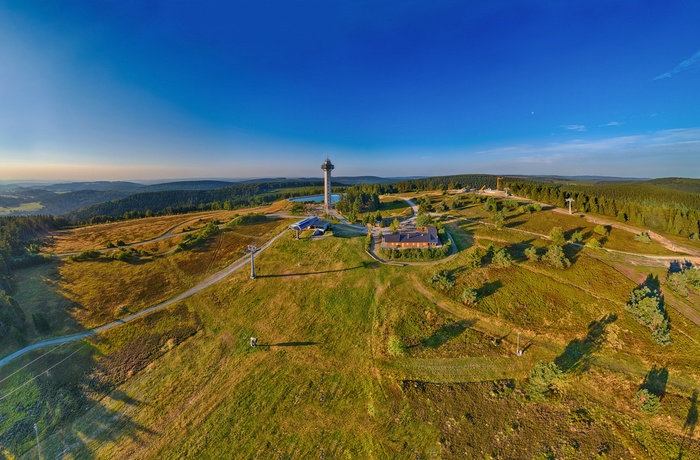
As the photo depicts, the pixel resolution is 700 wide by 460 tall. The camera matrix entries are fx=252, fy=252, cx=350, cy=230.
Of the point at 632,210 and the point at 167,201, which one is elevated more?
the point at 632,210

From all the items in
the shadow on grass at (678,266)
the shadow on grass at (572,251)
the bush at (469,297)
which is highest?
the shadow on grass at (572,251)

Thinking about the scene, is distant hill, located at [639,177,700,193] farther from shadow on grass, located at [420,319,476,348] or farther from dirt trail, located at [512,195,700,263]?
shadow on grass, located at [420,319,476,348]

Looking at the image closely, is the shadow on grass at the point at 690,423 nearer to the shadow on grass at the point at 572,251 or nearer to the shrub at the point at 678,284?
the shrub at the point at 678,284

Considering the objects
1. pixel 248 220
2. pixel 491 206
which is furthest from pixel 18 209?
pixel 491 206

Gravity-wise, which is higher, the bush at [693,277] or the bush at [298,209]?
the bush at [298,209]

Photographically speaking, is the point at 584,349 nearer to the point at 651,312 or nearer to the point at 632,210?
the point at 651,312

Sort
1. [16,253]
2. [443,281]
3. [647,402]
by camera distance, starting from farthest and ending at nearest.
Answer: [16,253] → [443,281] → [647,402]

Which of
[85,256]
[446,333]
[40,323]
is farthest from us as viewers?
[85,256]

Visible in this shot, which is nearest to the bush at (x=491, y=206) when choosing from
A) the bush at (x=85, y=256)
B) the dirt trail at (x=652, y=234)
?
the dirt trail at (x=652, y=234)
